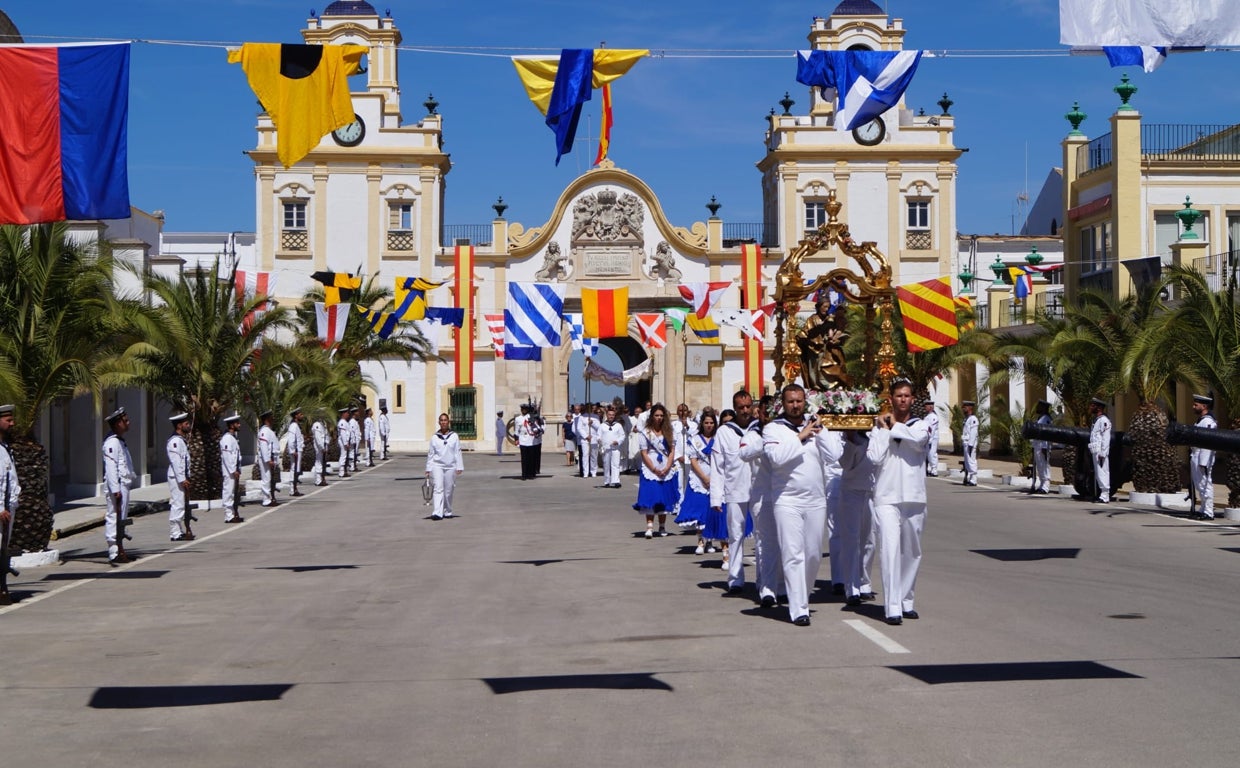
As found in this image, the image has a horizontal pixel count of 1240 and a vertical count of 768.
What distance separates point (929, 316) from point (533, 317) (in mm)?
10779

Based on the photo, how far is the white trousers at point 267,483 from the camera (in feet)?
94.4

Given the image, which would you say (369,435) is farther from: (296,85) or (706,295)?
(296,85)

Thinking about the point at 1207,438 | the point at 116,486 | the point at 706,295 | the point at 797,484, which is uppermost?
the point at 706,295

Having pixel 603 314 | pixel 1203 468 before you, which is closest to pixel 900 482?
pixel 1203 468

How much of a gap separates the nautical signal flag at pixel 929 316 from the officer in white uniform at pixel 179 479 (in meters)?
20.4

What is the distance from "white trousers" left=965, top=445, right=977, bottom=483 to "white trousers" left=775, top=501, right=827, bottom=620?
23746 mm

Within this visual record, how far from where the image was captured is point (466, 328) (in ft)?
189

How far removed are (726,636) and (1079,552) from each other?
26.1ft

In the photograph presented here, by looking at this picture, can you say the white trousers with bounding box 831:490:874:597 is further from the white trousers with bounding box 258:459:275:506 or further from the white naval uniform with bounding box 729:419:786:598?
the white trousers with bounding box 258:459:275:506

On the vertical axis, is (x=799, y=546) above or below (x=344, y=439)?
below

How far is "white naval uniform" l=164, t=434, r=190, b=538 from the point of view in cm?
2055

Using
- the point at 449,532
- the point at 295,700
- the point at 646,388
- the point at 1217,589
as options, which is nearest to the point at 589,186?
the point at 646,388

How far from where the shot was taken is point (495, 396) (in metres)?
58.1

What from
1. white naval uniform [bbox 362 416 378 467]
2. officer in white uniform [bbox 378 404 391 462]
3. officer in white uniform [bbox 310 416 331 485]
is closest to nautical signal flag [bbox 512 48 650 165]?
officer in white uniform [bbox 310 416 331 485]
